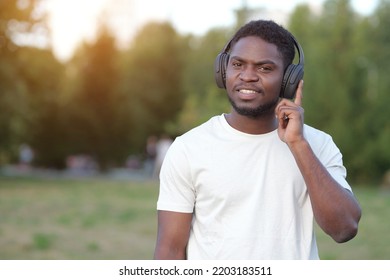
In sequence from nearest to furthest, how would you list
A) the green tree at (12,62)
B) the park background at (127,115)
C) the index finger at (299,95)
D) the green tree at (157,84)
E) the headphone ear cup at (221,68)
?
the index finger at (299,95) < the headphone ear cup at (221,68) < the park background at (127,115) < the green tree at (12,62) < the green tree at (157,84)

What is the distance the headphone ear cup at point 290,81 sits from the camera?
3.70 meters

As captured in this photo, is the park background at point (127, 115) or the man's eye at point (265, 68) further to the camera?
the park background at point (127, 115)

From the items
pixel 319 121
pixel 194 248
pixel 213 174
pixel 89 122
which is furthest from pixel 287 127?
pixel 89 122

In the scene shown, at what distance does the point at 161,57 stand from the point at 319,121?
2405 centimetres

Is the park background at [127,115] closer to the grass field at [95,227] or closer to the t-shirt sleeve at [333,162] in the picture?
the grass field at [95,227]

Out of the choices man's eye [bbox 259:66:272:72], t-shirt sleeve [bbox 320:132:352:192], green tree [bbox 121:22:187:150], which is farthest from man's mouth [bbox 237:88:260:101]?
green tree [bbox 121:22:187:150]

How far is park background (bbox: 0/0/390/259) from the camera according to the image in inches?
615

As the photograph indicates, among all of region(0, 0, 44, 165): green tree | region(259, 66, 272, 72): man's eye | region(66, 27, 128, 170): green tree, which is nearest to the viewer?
region(259, 66, 272, 72): man's eye

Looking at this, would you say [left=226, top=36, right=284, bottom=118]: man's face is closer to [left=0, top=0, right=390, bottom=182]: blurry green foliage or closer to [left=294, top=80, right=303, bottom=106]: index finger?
[left=294, top=80, right=303, bottom=106]: index finger

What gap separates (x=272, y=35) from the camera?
3.71 metres

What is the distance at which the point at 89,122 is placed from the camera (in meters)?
45.5

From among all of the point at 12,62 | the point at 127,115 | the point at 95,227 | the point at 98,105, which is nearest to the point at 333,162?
the point at 95,227

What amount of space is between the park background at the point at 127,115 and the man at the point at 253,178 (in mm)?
8718

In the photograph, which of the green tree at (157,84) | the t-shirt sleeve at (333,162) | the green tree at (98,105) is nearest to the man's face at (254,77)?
the t-shirt sleeve at (333,162)
